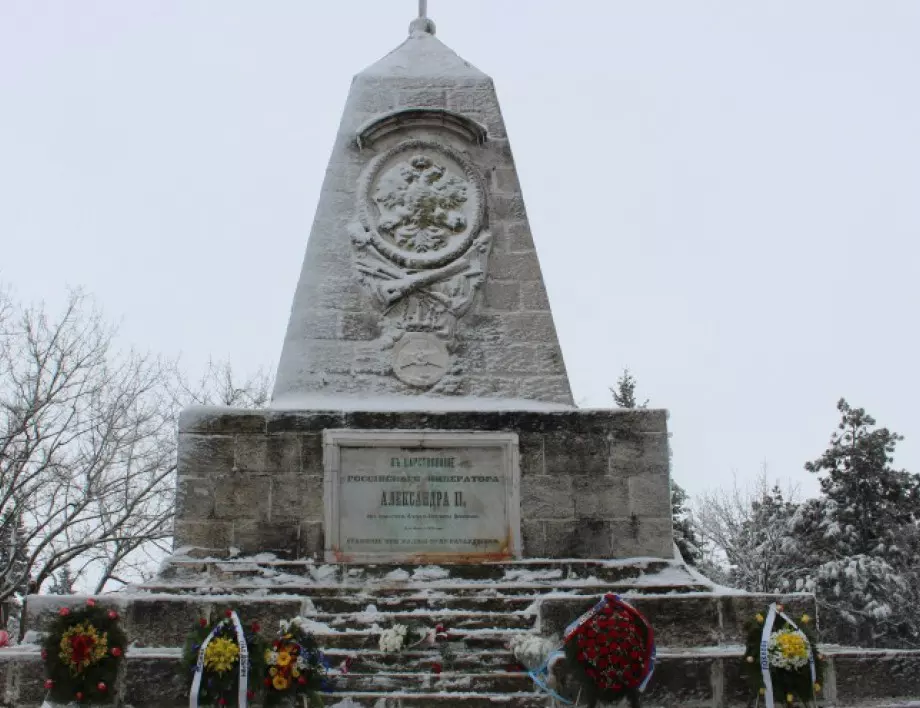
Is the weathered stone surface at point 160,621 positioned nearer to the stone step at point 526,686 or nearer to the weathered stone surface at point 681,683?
the stone step at point 526,686

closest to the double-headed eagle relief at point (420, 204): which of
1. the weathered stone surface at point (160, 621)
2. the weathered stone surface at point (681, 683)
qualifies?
the weathered stone surface at point (160, 621)

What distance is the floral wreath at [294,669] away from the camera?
5477 millimetres

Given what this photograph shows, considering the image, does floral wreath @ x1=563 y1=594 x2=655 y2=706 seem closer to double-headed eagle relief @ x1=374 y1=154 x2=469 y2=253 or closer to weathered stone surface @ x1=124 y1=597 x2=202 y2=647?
weathered stone surface @ x1=124 y1=597 x2=202 y2=647

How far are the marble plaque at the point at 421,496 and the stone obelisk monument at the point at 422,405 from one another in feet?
0.04

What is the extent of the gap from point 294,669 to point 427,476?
2405 mm

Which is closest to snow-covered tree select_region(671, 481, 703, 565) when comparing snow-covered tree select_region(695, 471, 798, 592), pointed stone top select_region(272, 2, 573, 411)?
snow-covered tree select_region(695, 471, 798, 592)

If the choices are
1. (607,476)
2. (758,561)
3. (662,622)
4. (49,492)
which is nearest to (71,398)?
(49,492)

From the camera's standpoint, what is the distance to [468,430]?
7.75 meters

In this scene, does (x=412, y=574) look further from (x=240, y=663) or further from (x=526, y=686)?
(x=240, y=663)

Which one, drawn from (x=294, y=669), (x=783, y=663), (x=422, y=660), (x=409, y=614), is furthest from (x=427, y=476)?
(x=783, y=663)

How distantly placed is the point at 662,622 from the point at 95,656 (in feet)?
11.5

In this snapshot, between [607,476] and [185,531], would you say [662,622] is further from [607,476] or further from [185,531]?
[185,531]

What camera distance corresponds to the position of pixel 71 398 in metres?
17.9

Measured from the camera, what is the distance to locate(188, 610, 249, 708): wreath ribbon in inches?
213
